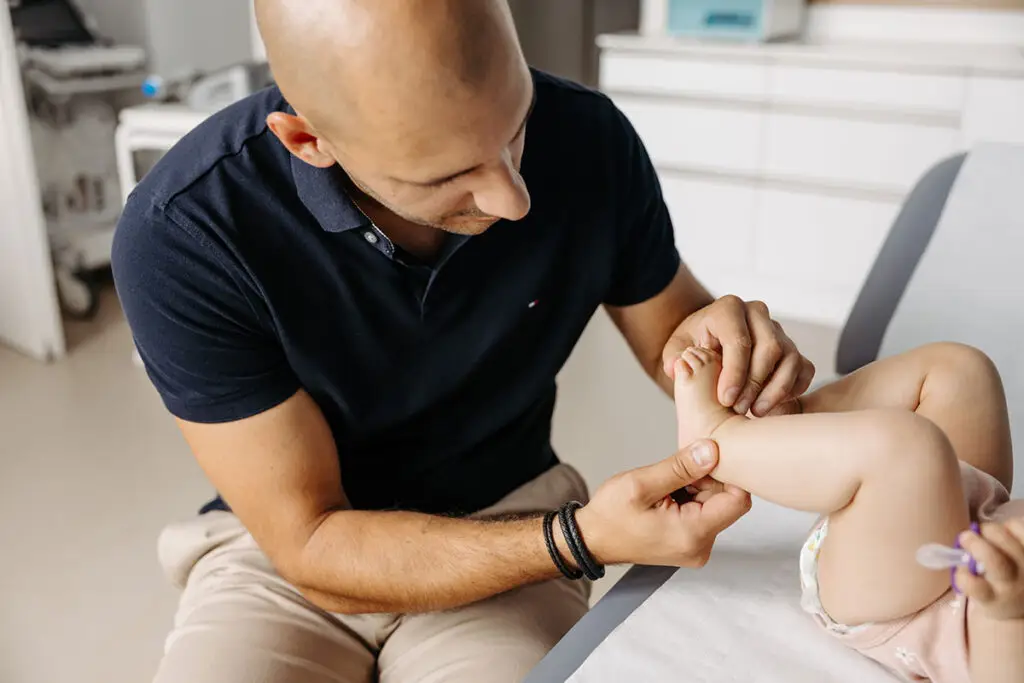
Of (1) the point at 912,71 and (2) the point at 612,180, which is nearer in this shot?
(2) the point at 612,180

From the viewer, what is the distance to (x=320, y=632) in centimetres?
108

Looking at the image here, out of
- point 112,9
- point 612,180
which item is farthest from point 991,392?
point 112,9

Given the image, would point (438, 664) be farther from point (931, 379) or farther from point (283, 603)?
point (931, 379)

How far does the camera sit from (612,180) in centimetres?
116

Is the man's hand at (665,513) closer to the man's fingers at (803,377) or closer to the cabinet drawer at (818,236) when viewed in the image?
the man's fingers at (803,377)

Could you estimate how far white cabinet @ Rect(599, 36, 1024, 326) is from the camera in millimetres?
2641

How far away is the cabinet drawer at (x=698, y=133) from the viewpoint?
2.93m

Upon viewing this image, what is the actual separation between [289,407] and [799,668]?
1.91 feet

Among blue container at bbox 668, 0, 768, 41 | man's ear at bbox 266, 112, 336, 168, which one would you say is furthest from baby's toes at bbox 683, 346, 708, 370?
blue container at bbox 668, 0, 768, 41

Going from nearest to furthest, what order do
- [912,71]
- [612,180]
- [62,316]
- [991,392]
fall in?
[991,392] < [612,180] < [912,71] < [62,316]

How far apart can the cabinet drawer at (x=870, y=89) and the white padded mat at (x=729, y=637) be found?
204cm

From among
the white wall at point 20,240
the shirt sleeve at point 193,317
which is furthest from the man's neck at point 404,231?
the white wall at point 20,240

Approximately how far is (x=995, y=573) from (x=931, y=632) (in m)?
0.17

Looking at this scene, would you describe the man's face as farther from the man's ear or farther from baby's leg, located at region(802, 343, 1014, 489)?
baby's leg, located at region(802, 343, 1014, 489)
